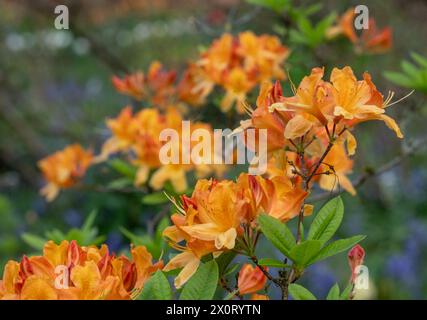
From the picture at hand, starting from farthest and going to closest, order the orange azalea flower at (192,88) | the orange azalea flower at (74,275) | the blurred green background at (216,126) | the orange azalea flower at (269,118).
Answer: the blurred green background at (216,126) → the orange azalea flower at (192,88) → the orange azalea flower at (269,118) → the orange azalea flower at (74,275)

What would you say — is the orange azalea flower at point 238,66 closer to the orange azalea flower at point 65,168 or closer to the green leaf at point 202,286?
the orange azalea flower at point 65,168

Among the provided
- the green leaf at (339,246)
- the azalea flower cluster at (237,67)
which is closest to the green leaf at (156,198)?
the azalea flower cluster at (237,67)

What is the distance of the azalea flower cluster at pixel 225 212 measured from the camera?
92cm

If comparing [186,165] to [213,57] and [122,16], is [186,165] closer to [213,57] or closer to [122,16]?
[213,57]

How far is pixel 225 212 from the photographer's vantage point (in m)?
0.93

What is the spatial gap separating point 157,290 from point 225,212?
14 cm

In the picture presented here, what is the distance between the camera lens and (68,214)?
11.4 ft

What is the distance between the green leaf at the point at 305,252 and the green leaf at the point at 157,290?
0.55 feet

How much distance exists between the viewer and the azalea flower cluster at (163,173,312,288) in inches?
36.3

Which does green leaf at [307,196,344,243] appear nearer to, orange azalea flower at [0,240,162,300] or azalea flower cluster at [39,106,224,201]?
orange azalea flower at [0,240,162,300]

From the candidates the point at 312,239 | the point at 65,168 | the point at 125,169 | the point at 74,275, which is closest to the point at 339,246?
the point at 312,239

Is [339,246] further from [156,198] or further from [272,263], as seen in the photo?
[156,198]

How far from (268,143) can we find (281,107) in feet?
0.36

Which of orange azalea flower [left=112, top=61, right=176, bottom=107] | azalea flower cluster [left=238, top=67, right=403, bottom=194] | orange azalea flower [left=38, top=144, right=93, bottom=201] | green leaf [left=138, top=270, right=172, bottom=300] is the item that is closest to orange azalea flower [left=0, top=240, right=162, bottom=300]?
green leaf [left=138, top=270, right=172, bottom=300]
